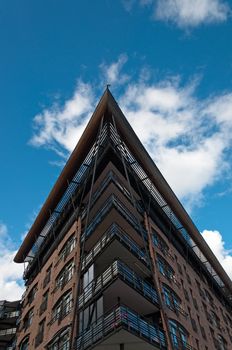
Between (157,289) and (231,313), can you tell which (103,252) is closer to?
(157,289)

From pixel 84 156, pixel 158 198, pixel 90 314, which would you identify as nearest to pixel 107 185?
pixel 84 156

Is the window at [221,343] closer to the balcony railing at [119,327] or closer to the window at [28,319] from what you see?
the balcony railing at [119,327]

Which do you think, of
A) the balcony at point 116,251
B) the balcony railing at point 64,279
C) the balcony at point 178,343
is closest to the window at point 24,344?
the balcony railing at point 64,279

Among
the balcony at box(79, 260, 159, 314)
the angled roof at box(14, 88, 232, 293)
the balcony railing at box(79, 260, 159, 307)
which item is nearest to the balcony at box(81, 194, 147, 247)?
the balcony railing at box(79, 260, 159, 307)

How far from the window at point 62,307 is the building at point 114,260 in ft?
0.30

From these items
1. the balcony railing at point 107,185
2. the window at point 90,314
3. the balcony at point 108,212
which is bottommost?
the window at point 90,314

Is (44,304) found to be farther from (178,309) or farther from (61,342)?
(178,309)

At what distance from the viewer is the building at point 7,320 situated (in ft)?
146

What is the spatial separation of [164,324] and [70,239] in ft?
38.4

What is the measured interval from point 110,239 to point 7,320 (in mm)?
36435

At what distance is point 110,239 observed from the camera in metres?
21.3

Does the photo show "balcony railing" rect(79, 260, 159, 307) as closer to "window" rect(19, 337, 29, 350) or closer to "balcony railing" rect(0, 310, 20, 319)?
"window" rect(19, 337, 29, 350)

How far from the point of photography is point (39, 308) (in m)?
28.9

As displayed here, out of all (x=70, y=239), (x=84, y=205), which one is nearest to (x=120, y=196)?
(x=84, y=205)
